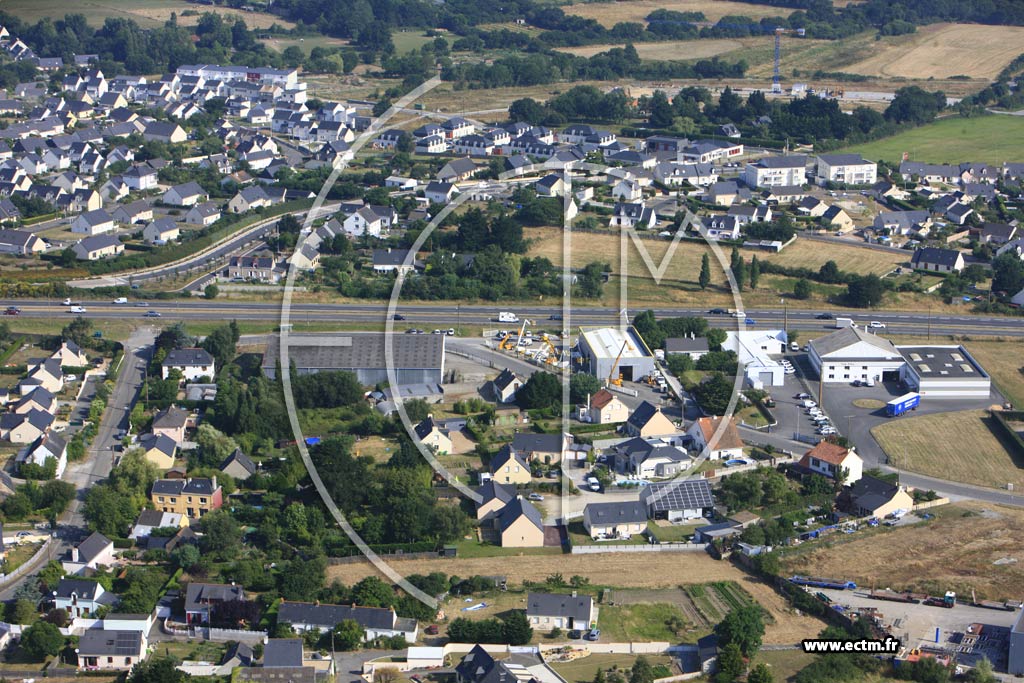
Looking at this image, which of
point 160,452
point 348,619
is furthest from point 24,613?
point 160,452

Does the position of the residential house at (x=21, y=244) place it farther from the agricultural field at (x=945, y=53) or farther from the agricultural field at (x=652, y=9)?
the agricultural field at (x=652, y=9)

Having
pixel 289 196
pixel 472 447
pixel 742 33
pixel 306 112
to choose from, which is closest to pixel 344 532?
pixel 472 447

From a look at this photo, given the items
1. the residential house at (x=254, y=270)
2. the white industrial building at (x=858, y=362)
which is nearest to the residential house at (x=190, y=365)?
the residential house at (x=254, y=270)

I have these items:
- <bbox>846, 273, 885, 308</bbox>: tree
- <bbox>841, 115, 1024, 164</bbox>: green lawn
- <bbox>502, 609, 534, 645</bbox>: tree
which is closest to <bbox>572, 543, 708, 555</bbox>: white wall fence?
<bbox>502, 609, 534, 645</bbox>: tree

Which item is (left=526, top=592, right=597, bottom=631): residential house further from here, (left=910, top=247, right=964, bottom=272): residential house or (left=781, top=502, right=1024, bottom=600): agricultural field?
(left=910, top=247, right=964, bottom=272): residential house

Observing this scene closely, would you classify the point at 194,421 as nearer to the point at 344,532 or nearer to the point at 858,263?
the point at 344,532

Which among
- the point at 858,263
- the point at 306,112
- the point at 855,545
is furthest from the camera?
the point at 306,112

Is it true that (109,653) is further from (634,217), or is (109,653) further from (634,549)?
(634,217)
